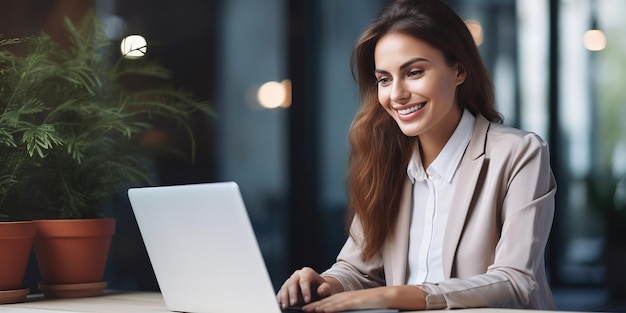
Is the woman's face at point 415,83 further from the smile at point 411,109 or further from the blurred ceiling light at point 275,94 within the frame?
the blurred ceiling light at point 275,94

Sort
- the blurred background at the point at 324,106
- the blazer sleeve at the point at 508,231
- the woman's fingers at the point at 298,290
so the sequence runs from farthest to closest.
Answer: the blurred background at the point at 324,106, the woman's fingers at the point at 298,290, the blazer sleeve at the point at 508,231

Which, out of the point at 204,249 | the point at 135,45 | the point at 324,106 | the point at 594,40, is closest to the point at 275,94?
the point at 324,106

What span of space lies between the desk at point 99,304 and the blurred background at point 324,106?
2.11m

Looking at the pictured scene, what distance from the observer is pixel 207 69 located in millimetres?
4859

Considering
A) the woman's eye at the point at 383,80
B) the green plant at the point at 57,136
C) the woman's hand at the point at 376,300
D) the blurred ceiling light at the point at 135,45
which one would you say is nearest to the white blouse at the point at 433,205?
the woman's eye at the point at 383,80

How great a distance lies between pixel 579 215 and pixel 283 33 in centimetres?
180

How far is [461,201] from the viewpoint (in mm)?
2363

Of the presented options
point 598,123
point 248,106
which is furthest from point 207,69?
point 598,123

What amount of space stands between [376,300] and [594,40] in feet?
10.6

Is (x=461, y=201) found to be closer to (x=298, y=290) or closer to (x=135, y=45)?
(x=298, y=290)

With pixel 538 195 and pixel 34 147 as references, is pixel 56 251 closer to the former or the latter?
pixel 34 147

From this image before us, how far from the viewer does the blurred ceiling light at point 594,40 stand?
4.73 metres

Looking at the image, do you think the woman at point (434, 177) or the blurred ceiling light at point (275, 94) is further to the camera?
the blurred ceiling light at point (275, 94)

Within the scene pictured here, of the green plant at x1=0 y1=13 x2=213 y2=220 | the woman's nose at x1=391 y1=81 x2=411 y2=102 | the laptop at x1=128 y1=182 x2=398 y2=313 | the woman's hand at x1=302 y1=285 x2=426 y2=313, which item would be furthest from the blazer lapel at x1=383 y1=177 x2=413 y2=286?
the green plant at x1=0 y1=13 x2=213 y2=220
